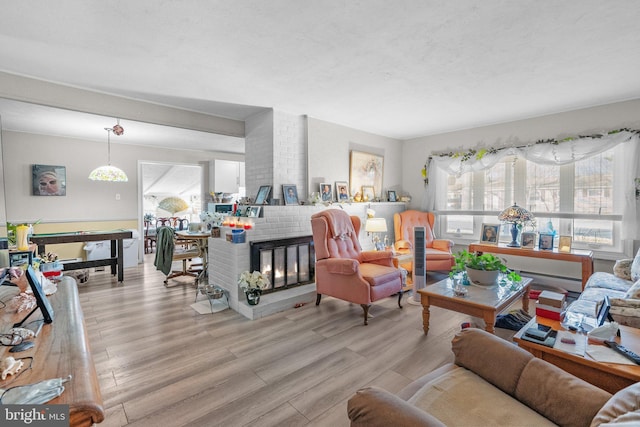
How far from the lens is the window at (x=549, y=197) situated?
13.1 ft

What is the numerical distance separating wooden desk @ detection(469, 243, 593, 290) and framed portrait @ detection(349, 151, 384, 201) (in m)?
1.97

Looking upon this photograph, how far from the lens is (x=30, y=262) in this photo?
Result: 2.47 m

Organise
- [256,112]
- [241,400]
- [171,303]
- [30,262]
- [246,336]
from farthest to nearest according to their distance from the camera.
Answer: [256,112] → [171,303] → [246,336] → [30,262] → [241,400]

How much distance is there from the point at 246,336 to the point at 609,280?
147 inches

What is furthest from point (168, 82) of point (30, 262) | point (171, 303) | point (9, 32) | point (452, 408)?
point (452, 408)

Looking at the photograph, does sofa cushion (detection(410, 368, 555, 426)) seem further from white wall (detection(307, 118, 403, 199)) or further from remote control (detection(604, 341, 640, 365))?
white wall (detection(307, 118, 403, 199))

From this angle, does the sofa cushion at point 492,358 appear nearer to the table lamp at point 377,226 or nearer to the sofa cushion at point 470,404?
the sofa cushion at point 470,404

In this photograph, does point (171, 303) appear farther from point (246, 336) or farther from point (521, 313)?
point (521, 313)

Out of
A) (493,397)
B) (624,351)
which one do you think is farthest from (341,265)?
(624,351)

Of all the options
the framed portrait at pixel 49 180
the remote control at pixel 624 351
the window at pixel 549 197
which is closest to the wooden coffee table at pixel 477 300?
the remote control at pixel 624 351

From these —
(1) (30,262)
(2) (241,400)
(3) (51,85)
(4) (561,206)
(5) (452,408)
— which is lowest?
(2) (241,400)

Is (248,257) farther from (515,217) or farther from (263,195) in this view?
(515,217)

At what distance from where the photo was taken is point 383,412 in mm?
968

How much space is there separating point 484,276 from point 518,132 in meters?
2.96
